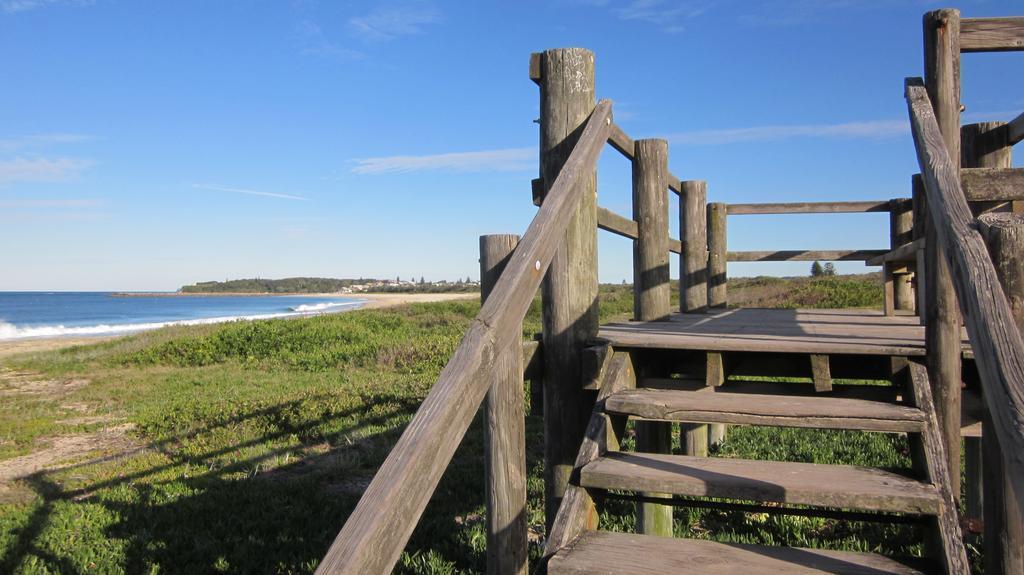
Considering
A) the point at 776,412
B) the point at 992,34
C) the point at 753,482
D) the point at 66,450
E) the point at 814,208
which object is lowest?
the point at 66,450

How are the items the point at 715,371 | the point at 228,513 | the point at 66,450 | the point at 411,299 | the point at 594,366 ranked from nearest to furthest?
the point at 594,366 → the point at 715,371 → the point at 228,513 → the point at 66,450 → the point at 411,299

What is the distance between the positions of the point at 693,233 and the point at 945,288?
419cm

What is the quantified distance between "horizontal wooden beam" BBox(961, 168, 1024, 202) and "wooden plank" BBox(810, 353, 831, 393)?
3.53 ft

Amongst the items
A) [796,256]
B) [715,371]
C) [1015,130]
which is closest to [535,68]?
[715,371]

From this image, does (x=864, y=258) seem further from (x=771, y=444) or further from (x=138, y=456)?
(x=138, y=456)

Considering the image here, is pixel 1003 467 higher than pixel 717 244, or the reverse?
pixel 717 244

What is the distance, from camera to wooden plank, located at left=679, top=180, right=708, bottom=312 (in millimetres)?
7551

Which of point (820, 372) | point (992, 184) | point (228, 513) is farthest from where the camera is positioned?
point (228, 513)

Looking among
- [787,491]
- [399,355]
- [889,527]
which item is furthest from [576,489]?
[399,355]

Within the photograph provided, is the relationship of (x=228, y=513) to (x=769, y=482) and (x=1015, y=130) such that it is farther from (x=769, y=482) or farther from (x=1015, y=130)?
(x=1015, y=130)

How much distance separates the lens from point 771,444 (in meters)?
8.46

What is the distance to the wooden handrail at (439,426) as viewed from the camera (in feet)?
5.66

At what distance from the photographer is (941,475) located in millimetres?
2834

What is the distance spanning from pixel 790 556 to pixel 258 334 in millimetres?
17664
